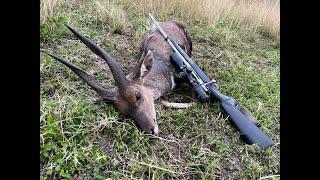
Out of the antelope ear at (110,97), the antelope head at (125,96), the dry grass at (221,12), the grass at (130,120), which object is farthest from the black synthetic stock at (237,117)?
the dry grass at (221,12)

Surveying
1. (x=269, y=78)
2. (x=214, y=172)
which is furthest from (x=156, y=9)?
(x=214, y=172)

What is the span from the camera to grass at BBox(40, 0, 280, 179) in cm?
362

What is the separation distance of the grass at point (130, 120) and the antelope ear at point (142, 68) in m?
0.43

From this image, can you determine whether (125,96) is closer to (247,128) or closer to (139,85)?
(139,85)

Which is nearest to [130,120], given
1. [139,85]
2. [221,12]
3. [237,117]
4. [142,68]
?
[139,85]

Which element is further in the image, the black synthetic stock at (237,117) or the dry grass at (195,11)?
the dry grass at (195,11)

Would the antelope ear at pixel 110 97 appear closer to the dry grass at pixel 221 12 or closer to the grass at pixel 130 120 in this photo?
the grass at pixel 130 120

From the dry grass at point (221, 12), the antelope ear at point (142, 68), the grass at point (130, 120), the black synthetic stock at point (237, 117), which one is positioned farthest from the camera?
the dry grass at point (221, 12)

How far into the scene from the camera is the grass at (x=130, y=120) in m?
3.62

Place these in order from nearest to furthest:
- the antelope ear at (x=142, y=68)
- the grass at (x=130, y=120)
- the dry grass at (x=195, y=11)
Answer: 1. the grass at (x=130, y=120)
2. the antelope ear at (x=142, y=68)
3. the dry grass at (x=195, y=11)

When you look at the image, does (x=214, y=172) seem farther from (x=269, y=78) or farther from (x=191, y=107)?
(x=269, y=78)

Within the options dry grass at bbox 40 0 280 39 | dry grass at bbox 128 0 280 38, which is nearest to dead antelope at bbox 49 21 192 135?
dry grass at bbox 40 0 280 39

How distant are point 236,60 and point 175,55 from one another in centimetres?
164

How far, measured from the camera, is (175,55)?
208 inches
